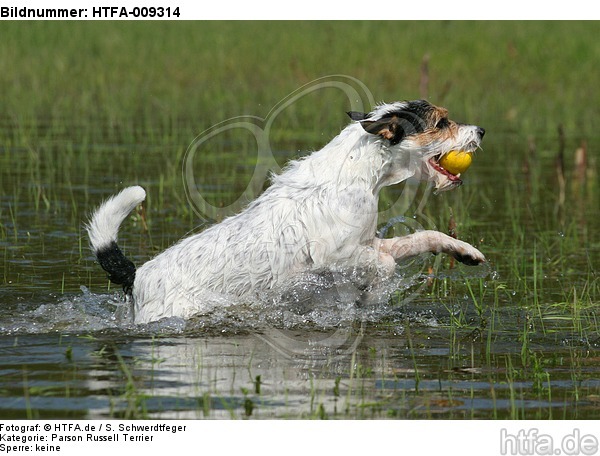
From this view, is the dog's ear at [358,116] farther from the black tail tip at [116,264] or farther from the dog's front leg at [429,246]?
the black tail tip at [116,264]

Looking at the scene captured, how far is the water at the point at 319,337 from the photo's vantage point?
575 centimetres

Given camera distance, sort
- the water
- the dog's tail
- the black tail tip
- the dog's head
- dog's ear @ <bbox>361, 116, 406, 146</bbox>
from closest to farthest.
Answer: the water, the dog's tail, the black tail tip, dog's ear @ <bbox>361, 116, 406, 146</bbox>, the dog's head

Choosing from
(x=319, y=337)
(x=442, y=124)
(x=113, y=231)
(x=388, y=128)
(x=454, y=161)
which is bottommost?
(x=319, y=337)

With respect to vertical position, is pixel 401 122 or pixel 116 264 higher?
pixel 401 122

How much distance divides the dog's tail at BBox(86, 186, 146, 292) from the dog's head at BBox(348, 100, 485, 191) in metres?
1.64

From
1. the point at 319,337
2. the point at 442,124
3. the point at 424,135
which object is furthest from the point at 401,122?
the point at 319,337

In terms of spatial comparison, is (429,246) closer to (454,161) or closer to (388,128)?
(454,161)

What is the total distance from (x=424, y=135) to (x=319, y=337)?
1.56 metres

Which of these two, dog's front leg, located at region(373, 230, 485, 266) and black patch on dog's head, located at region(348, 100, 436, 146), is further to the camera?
dog's front leg, located at region(373, 230, 485, 266)

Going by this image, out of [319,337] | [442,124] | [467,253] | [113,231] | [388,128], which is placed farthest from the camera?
[442,124]

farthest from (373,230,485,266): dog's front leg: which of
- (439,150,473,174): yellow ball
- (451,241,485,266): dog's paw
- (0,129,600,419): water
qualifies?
(439,150,473,174): yellow ball

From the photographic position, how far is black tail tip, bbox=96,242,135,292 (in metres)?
7.03

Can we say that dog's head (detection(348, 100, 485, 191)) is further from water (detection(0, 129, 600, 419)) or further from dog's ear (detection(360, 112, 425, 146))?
water (detection(0, 129, 600, 419))

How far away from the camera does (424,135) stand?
7574 mm
